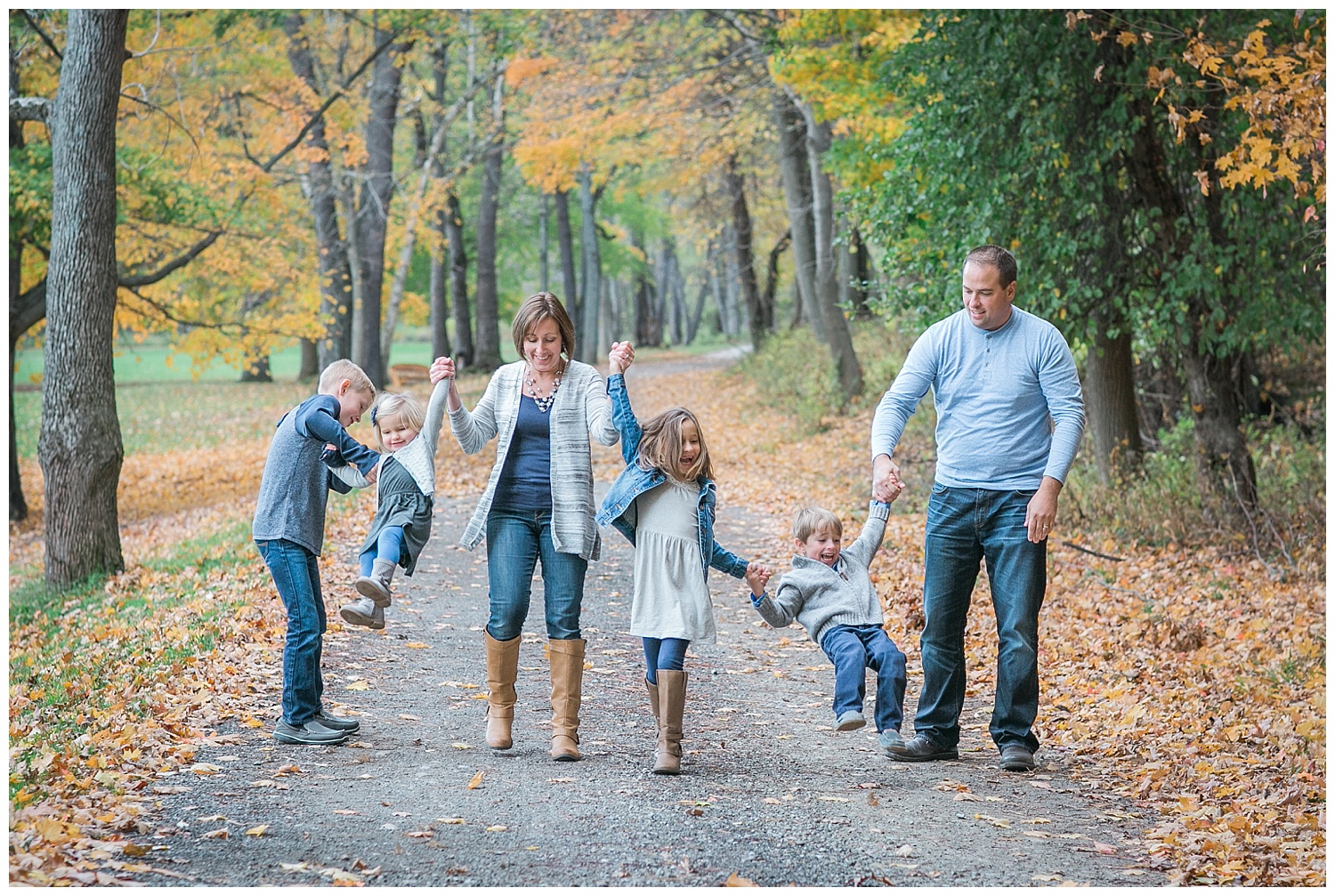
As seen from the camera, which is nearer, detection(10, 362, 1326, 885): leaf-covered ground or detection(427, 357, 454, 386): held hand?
detection(10, 362, 1326, 885): leaf-covered ground

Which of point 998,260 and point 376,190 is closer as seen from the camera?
point 998,260

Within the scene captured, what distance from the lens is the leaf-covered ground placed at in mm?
4605

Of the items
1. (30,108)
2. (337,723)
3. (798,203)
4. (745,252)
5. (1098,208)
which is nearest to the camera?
(337,723)

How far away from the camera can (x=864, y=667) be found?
5.40 meters

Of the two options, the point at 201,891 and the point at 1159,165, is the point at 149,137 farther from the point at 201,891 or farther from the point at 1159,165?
the point at 201,891

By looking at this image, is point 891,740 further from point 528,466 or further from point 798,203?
point 798,203

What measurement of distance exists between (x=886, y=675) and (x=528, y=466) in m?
1.79

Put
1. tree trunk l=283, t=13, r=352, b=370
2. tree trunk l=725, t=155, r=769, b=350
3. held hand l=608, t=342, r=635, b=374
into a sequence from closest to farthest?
held hand l=608, t=342, r=635, b=374, tree trunk l=283, t=13, r=352, b=370, tree trunk l=725, t=155, r=769, b=350

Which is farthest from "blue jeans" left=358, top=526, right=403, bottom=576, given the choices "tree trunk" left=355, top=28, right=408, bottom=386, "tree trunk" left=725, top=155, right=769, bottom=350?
"tree trunk" left=725, top=155, right=769, bottom=350

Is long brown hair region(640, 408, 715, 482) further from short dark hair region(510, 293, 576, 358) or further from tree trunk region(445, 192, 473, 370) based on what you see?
tree trunk region(445, 192, 473, 370)

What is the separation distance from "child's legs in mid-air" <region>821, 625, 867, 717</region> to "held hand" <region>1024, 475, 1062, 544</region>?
884mm

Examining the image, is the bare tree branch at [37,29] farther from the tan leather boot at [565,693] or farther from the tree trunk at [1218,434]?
the tree trunk at [1218,434]

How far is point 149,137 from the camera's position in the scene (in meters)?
19.2

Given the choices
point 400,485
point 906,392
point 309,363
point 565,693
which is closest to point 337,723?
point 565,693
